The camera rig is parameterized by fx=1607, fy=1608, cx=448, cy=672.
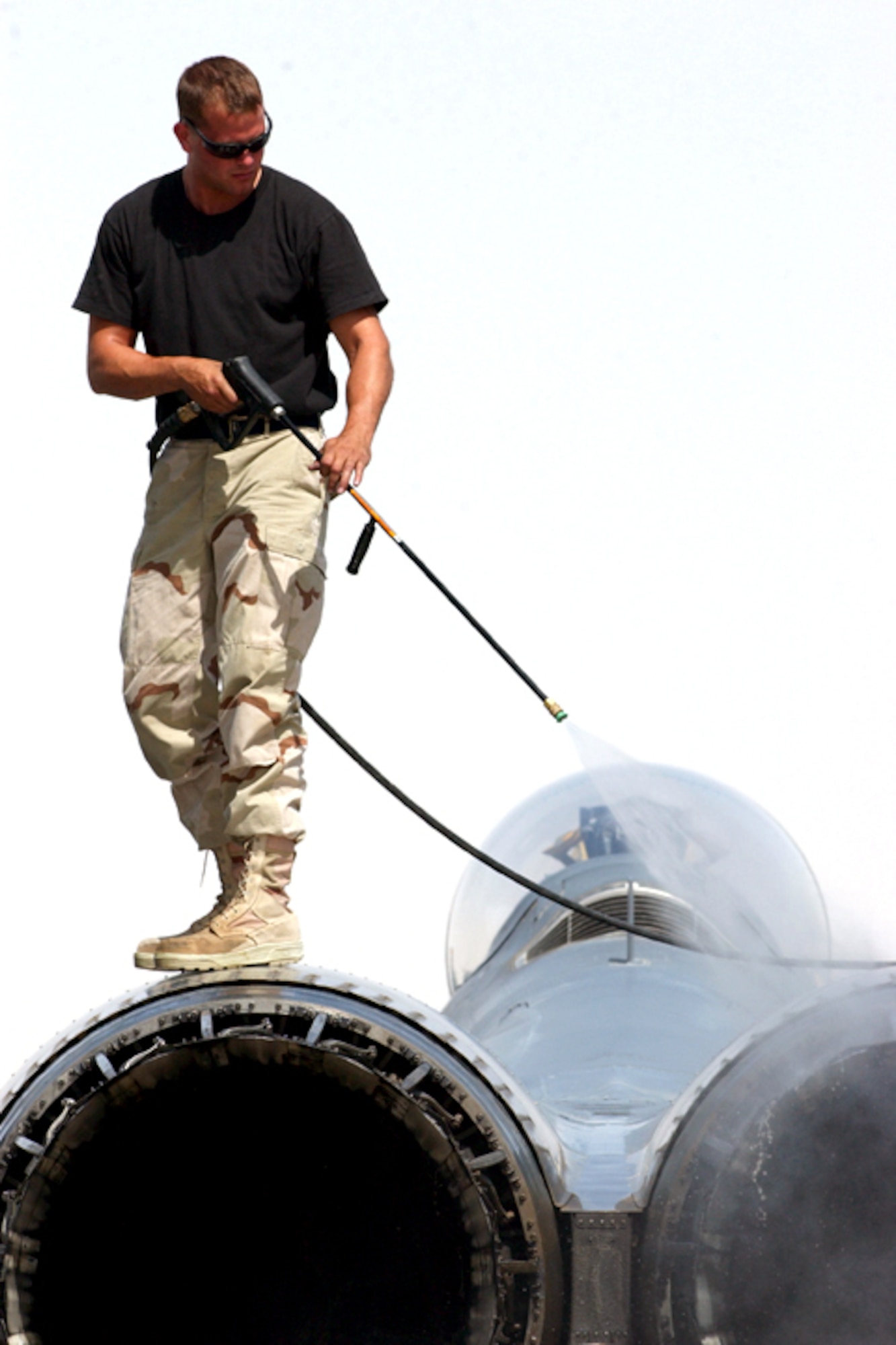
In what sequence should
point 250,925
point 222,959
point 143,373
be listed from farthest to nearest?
point 143,373
point 250,925
point 222,959

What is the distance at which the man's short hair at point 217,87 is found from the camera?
16.5 ft

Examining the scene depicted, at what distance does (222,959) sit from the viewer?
4.80 meters

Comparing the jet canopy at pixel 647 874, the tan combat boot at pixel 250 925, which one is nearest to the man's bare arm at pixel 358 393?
the tan combat boot at pixel 250 925

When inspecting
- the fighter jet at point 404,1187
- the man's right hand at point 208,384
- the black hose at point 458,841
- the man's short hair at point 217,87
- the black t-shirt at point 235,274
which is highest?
the man's short hair at point 217,87

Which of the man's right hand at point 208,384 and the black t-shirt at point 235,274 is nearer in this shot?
the man's right hand at point 208,384

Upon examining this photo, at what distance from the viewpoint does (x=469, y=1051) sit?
3.79 metres

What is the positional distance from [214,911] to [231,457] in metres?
1.49

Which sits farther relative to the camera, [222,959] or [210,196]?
[210,196]

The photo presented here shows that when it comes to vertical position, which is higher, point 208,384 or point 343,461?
point 208,384

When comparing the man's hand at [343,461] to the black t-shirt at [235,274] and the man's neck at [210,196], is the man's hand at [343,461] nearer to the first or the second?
the black t-shirt at [235,274]

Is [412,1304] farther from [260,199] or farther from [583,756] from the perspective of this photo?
[260,199]

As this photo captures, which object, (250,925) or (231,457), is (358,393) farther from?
(250,925)

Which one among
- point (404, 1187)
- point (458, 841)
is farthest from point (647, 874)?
point (404, 1187)

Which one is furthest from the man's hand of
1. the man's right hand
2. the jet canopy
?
the jet canopy
